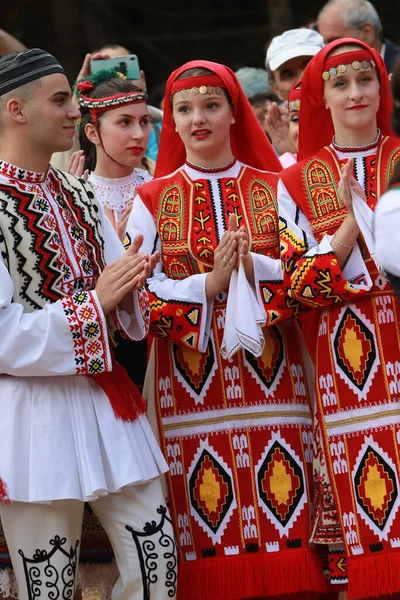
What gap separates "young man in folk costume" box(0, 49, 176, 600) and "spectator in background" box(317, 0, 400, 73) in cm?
272

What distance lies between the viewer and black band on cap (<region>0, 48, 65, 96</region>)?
4680mm

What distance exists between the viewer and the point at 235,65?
39.4 ft

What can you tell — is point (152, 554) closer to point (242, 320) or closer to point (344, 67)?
point (242, 320)

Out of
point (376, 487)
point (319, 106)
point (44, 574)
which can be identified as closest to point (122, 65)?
point (319, 106)

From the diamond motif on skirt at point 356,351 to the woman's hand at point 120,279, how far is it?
0.87m

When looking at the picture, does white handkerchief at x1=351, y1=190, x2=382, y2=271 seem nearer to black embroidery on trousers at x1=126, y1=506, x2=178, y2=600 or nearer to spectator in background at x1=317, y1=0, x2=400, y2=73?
black embroidery on trousers at x1=126, y1=506, x2=178, y2=600

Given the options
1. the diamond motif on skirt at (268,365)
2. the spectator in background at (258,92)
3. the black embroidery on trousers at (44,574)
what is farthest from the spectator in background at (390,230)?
the spectator in background at (258,92)

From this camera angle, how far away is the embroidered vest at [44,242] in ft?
14.8

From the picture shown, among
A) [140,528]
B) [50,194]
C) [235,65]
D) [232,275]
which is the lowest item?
[140,528]

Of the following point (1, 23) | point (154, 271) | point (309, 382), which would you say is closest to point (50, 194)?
point (154, 271)

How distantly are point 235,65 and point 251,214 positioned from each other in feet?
23.2

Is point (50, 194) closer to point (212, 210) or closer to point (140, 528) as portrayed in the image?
point (212, 210)

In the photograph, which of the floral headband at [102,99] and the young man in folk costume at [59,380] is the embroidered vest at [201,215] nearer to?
Answer: the young man in folk costume at [59,380]

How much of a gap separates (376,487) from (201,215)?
1.30 m
